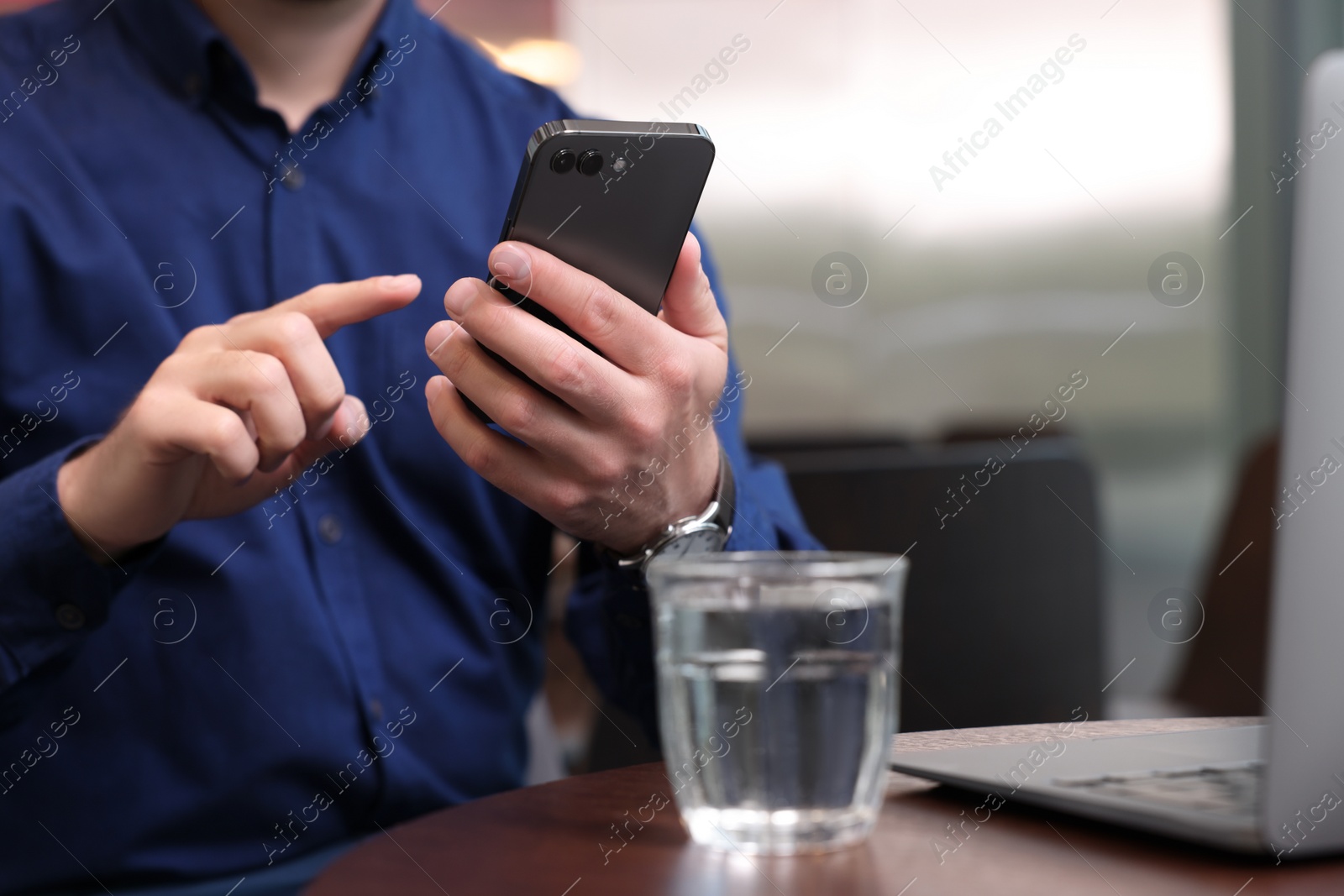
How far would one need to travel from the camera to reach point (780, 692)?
445 millimetres

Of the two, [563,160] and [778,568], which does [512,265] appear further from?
[778,568]

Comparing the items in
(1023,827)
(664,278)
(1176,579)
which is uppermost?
(664,278)

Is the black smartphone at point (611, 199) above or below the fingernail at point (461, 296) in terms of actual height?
above

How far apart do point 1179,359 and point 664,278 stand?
340 cm

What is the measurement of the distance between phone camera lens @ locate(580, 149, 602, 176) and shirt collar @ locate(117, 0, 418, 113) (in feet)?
1.67

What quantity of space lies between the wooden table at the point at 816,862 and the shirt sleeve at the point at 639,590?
344 millimetres

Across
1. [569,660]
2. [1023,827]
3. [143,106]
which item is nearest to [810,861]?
[1023,827]

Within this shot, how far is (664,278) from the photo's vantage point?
2.38ft

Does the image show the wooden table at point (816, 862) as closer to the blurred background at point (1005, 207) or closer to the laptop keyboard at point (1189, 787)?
the laptop keyboard at point (1189, 787)

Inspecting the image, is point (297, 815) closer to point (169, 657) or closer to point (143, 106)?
point (169, 657)

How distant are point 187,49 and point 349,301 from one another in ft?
1.35

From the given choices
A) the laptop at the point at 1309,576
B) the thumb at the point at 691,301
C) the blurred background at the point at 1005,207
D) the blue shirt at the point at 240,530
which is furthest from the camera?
the blurred background at the point at 1005,207

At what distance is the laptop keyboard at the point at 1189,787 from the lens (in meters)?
0.46

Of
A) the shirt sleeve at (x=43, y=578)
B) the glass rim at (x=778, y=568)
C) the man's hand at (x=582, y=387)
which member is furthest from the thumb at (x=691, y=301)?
the shirt sleeve at (x=43, y=578)
